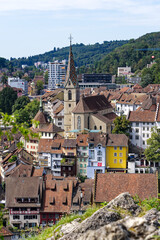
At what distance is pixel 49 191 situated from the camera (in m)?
41.8

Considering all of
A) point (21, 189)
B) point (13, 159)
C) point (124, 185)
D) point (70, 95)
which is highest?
point (70, 95)

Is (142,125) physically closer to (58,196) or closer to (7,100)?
(58,196)

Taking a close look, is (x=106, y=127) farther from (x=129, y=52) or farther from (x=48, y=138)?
(x=129, y=52)

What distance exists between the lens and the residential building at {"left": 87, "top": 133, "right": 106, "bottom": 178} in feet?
175

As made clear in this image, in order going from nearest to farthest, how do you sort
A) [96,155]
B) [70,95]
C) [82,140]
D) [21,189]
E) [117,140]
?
1. [21,189]
2. [96,155]
3. [117,140]
4. [82,140]
5. [70,95]

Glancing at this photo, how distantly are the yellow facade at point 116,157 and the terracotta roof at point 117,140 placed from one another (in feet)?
1.86

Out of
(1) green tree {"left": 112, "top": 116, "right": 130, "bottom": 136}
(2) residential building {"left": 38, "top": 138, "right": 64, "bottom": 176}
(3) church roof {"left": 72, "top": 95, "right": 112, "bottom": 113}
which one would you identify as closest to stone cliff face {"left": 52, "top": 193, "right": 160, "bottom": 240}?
(2) residential building {"left": 38, "top": 138, "right": 64, "bottom": 176}

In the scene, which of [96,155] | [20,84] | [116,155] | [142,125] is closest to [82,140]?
[96,155]

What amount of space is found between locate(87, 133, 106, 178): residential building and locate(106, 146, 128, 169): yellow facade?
91cm

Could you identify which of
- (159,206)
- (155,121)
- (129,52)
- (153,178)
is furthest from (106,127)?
(129,52)

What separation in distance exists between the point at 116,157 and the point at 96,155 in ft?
→ 8.94

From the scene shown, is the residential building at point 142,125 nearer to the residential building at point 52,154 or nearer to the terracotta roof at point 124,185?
the residential building at point 52,154

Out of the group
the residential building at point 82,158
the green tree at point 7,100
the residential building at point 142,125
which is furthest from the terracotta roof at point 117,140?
the green tree at point 7,100

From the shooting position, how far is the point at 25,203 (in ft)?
136
